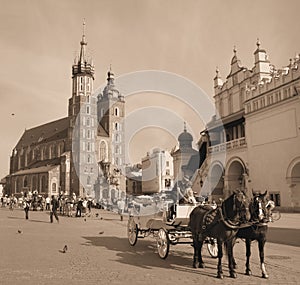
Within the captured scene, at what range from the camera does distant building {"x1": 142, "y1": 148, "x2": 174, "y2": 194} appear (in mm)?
89438

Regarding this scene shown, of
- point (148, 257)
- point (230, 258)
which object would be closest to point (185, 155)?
point (148, 257)

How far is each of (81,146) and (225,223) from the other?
82875mm

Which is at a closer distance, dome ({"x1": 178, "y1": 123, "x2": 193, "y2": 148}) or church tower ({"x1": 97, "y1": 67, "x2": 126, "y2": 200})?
dome ({"x1": 178, "y1": 123, "x2": 193, "y2": 148})

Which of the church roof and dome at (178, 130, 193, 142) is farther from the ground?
the church roof

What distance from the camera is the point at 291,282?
24.3ft

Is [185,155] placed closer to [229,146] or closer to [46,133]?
[229,146]

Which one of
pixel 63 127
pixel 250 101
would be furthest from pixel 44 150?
pixel 250 101

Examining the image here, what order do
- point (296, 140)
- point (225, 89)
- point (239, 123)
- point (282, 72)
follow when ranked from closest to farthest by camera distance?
point (296, 140), point (282, 72), point (239, 123), point (225, 89)

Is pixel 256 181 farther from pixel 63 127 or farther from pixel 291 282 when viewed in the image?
pixel 63 127

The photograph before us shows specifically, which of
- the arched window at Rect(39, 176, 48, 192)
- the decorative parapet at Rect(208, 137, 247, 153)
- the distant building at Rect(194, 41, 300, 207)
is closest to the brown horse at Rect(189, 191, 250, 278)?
the distant building at Rect(194, 41, 300, 207)

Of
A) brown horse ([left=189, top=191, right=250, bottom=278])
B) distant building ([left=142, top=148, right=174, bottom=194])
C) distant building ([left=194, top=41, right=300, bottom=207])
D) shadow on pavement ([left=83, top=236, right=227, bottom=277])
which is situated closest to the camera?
brown horse ([left=189, top=191, right=250, bottom=278])

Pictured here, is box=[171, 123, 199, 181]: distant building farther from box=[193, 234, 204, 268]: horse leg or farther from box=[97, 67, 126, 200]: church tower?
box=[97, 67, 126, 200]: church tower

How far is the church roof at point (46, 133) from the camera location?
3967 inches

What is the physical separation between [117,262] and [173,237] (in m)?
1.87
